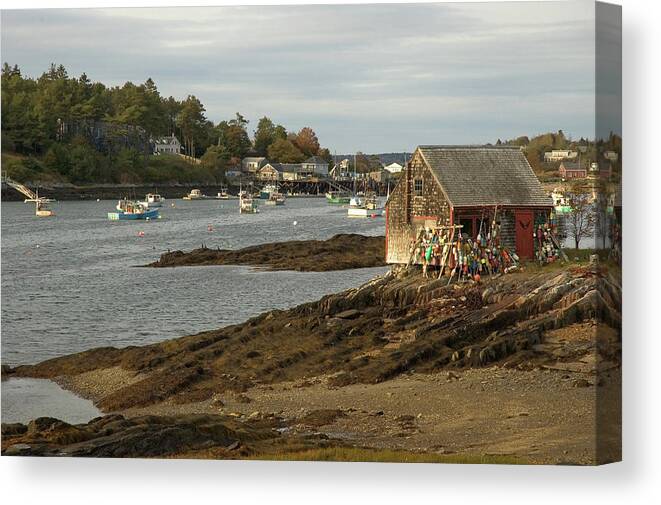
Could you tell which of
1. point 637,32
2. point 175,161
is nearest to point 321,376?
point 175,161

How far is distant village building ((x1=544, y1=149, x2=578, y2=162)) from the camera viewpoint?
67.9ft

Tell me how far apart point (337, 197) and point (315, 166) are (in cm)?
79

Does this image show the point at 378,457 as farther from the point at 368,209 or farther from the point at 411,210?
the point at 368,209

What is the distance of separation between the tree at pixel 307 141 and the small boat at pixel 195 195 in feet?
7.30

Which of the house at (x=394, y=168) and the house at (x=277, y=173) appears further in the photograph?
the house at (x=277, y=173)

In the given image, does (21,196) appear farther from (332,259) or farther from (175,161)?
(332,259)

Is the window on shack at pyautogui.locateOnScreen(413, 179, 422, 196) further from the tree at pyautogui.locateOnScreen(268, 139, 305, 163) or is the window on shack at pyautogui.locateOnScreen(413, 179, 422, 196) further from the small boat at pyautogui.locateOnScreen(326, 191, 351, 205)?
the tree at pyautogui.locateOnScreen(268, 139, 305, 163)

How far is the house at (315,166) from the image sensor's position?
77.2ft

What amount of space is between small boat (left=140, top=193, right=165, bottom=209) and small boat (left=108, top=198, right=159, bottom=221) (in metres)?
0.07

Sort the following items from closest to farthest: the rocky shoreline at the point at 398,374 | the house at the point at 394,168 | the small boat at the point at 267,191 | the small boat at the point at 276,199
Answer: the rocky shoreline at the point at 398,374 → the house at the point at 394,168 → the small boat at the point at 276,199 → the small boat at the point at 267,191

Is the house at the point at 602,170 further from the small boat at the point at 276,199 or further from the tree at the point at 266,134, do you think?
the small boat at the point at 276,199

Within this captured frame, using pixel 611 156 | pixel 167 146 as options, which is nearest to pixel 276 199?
pixel 167 146

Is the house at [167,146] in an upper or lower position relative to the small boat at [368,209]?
upper

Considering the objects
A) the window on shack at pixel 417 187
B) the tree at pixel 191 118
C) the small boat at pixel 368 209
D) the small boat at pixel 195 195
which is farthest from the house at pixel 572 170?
the small boat at pixel 195 195
